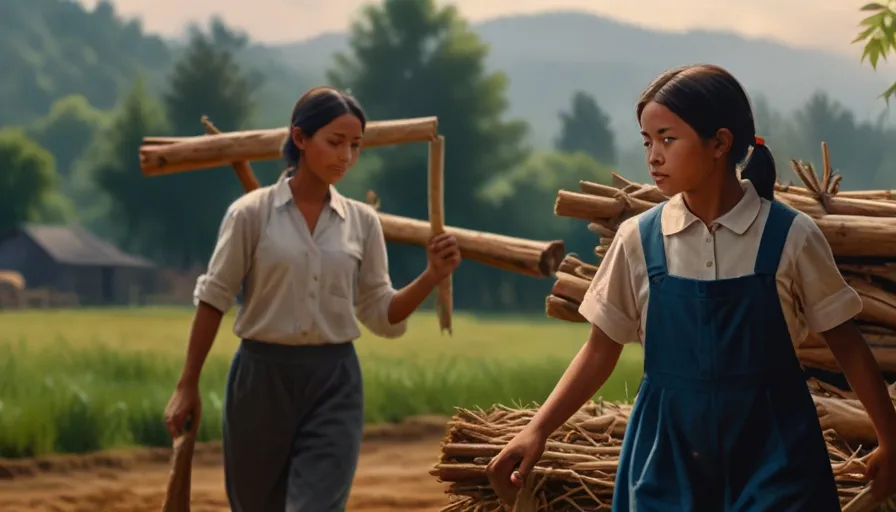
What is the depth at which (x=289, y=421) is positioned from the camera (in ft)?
12.1

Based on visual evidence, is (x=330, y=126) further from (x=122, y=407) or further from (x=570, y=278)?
(x=122, y=407)

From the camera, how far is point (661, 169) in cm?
239

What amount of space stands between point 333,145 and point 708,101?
1.47 meters

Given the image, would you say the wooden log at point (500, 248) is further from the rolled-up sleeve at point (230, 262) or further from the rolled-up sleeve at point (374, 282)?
the rolled-up sleeve at point (230, 262)

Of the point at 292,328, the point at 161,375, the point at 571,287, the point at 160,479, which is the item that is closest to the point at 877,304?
the point at 571,287

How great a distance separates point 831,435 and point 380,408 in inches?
313

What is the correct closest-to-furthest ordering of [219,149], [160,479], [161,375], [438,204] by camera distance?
[438,204]
[219,149]
[160,479]
[161,375]

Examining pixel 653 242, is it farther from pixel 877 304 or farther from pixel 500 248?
pixel 500 248

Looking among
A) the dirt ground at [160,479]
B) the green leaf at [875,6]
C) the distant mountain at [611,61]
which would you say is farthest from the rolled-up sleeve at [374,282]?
the distant mountain at [611,61]

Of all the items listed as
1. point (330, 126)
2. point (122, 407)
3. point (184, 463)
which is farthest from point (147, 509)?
point (330, 126)

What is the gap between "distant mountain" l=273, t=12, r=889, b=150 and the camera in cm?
8050

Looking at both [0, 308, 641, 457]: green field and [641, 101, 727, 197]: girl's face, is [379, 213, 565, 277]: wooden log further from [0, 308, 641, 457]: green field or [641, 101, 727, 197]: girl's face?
[641, 101, 727, 197]: girl's face

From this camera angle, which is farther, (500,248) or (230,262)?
(500,248)

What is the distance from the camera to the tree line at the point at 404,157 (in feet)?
80.7
